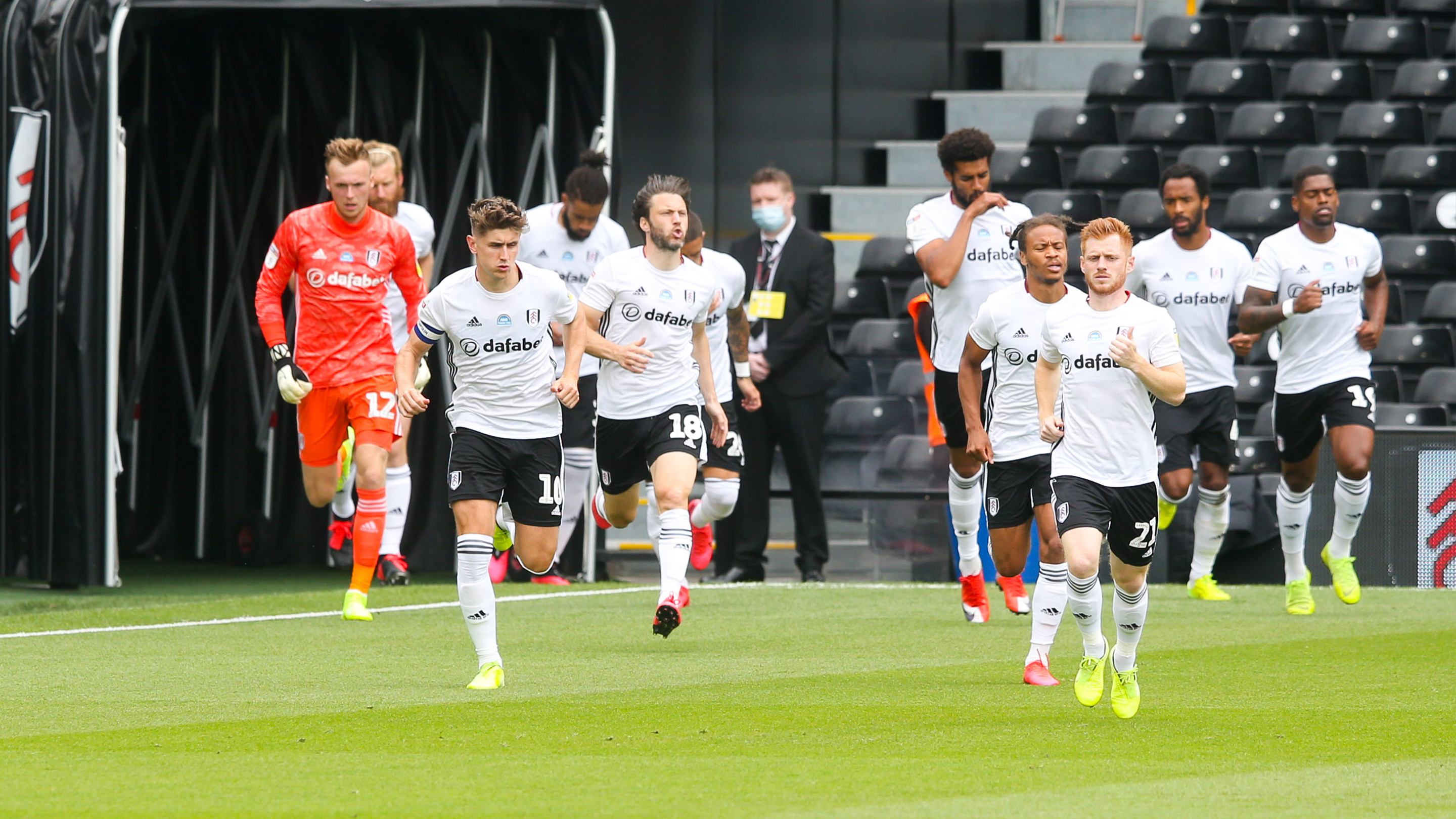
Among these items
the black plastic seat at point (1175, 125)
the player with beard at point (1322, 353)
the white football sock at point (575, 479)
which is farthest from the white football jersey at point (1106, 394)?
the black plastic seat at point (1175, 125)

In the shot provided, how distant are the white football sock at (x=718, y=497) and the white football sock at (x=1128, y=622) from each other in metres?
3.68

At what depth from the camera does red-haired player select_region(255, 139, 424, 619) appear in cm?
1036

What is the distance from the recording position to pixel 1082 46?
19250 mm

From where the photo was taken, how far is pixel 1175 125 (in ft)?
55.7

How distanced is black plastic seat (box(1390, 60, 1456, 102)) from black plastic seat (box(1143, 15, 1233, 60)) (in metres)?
1.60

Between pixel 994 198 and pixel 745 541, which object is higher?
pixel 994 198

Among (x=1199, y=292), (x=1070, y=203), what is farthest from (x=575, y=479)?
(x=1070, y=203)

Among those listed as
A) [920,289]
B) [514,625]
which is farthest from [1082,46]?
[514,625]

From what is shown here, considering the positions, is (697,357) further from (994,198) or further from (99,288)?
(99,288)

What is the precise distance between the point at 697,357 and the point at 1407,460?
5133mm

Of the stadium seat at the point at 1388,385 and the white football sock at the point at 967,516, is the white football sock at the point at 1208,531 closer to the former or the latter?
the white football sock at the point at 967,516

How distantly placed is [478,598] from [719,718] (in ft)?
4.30

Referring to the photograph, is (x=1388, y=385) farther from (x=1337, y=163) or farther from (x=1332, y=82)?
(x=1332, y=82)

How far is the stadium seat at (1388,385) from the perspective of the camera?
14.3 m
